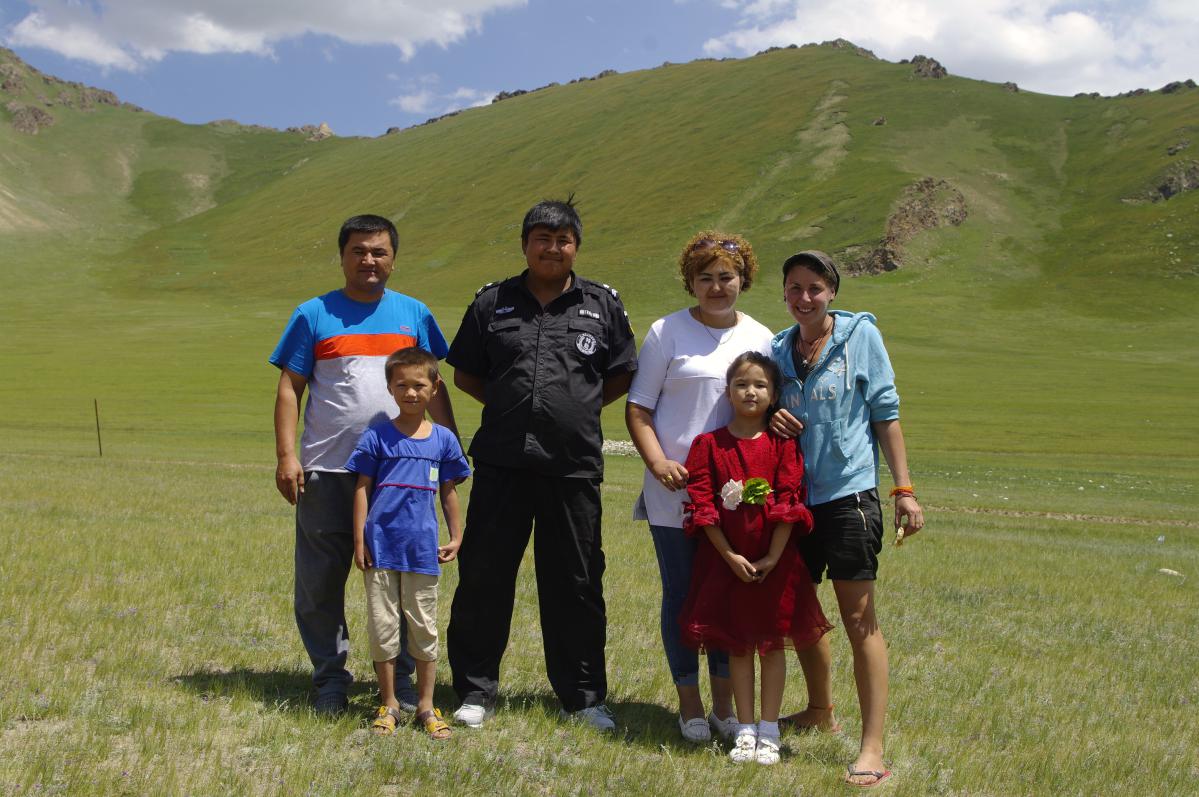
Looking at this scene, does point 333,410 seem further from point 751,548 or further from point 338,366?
point 751,548

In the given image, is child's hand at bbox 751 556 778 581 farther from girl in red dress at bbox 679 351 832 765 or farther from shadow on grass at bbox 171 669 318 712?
shadow on grass at bbox 171 669 318 712

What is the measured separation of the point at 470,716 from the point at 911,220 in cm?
10402

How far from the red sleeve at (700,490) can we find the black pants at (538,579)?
704mm

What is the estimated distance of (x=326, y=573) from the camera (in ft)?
18.7

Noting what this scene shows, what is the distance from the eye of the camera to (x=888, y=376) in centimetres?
514

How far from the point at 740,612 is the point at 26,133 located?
769 ft

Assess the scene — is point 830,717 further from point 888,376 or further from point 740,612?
point 888,376

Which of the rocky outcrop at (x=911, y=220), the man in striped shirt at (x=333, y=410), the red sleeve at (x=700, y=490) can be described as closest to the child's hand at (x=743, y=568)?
the red sleeve at (x=700, y=490)

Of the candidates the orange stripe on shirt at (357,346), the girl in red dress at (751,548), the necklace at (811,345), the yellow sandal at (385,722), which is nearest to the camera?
the yellow sandal at (385,722)

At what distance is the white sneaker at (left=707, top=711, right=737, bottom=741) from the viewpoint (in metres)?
5.43

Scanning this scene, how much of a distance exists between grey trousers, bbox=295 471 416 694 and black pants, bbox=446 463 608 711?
0.42 metres

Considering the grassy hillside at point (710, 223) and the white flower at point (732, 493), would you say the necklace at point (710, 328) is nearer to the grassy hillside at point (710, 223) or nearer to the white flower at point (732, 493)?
the white flower at point (732, 493)

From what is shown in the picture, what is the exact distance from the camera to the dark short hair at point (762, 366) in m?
5.21

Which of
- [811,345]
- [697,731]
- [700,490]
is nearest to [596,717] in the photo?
[697,731]
